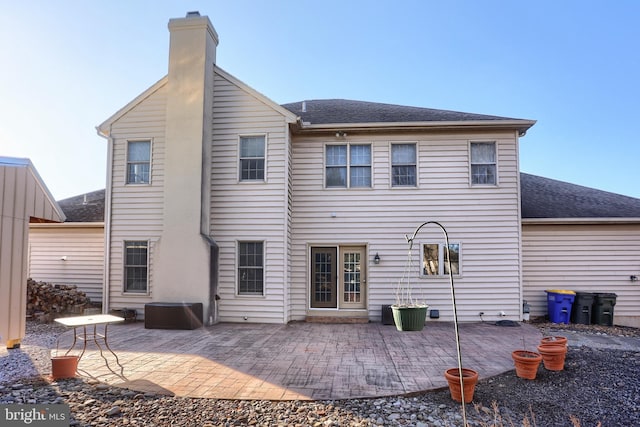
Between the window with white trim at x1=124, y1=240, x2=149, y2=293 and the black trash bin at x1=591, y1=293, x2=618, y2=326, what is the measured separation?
467 inches

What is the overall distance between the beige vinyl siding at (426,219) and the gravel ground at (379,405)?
424 centimetres

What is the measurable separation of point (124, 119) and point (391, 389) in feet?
31.9

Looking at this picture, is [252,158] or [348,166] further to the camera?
[348,166]

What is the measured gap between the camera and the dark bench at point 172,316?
842 centimetres

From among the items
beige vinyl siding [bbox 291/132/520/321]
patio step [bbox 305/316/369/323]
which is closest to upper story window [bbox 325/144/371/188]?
beige vinyl siding [bbox 291/132/520/321]

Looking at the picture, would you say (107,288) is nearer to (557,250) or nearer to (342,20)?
(342,20)

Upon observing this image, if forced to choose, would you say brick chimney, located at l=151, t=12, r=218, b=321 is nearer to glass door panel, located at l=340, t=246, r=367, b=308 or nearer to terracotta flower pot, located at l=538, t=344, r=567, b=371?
glass door panel, located at l=340, t=246, r=367, b=308

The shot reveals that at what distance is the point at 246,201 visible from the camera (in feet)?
31.2

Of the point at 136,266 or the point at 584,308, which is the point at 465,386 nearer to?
the point at 584,308

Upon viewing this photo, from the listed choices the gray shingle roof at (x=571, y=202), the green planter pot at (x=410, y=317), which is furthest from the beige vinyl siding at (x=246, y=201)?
the gray shingle roof at (x=571, y=202)

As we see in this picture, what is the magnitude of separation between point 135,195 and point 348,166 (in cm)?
588

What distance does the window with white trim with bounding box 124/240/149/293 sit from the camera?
985cm

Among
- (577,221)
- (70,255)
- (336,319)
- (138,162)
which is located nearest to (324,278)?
(336,319)

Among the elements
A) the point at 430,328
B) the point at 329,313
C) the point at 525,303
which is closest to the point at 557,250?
the point at 525,303
